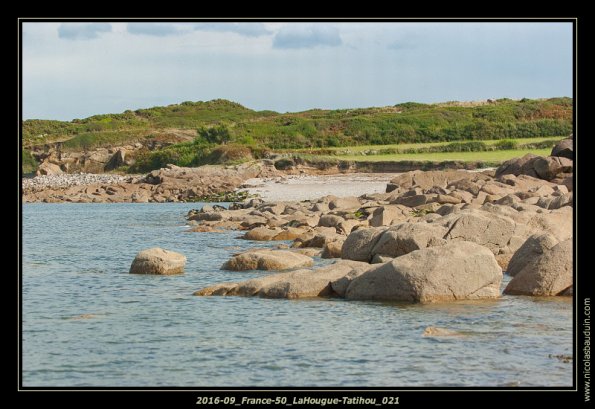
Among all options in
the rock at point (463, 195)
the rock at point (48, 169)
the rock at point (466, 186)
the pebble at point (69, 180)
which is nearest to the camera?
the rock at point (463, 195)

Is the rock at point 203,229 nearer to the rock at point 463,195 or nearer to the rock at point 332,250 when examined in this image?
the rock at point 463,195

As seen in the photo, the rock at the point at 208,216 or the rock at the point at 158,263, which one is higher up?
the rock at the point at 208,216

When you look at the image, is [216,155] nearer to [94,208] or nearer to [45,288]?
[94,208]

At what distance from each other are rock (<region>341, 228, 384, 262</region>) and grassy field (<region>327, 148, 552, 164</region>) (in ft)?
118

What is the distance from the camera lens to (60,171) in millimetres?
74875

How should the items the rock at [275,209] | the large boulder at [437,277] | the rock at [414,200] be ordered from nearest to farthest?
the large boulder at [437,277] < the rock at [414,200] < the rock at [275,209]

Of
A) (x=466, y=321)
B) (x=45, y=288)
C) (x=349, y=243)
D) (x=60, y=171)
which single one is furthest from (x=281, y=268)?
(x=60, y=171)

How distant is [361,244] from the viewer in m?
19.4

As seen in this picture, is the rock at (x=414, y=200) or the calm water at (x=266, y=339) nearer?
the calm water at (x=266, y=339)

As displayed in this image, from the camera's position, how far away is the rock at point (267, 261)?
19531 mm

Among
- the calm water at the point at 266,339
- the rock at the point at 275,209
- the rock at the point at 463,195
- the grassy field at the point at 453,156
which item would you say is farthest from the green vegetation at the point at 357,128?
the calm water at the point at 266,339

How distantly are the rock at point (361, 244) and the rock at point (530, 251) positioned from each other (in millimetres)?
2954

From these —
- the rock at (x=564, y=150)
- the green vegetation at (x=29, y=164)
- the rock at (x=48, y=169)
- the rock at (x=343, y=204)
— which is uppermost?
the green vegetation at (x=29, y=164)

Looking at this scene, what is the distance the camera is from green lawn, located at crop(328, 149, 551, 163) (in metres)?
56.7
